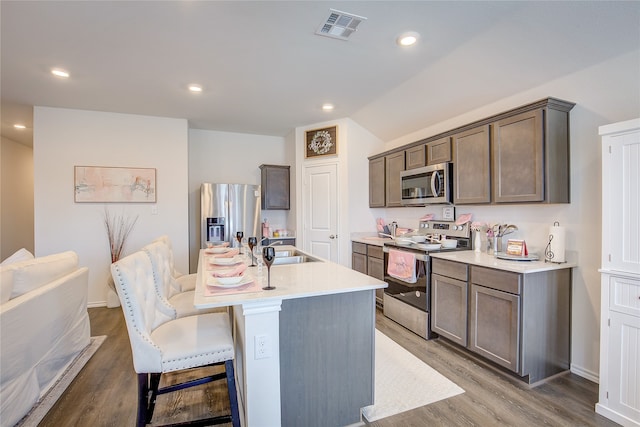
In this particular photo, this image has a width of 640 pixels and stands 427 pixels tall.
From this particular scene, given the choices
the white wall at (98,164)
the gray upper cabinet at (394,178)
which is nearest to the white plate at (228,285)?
the gray upper cabinet at (394,178)

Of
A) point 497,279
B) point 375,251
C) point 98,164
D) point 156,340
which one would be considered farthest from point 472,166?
point 98,164

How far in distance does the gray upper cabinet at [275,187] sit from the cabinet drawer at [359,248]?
146cm

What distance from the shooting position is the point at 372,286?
1706 millimetres

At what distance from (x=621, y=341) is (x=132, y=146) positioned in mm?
5466

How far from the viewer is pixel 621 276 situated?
180cm

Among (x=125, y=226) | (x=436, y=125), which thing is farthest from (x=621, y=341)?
(x=125, y=226)

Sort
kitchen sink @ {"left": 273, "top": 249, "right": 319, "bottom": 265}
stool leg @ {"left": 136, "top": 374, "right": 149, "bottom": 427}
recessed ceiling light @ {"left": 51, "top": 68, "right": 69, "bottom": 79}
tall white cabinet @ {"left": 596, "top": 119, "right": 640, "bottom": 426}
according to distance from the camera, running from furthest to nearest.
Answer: recessed ceiling light @ {"left": 51, "top": 68, "right": 69, "bottom": 79}
kitchen sink @ {"left": 273, "top": 249, "right": 319, "bottom": 265}
tall white cabinet @ {"left": 596, "top": 119, "right": 640, "bottom": 426}
stool leg @ {"left": 136, "top": 374, "right": 149, "bottom": 427}

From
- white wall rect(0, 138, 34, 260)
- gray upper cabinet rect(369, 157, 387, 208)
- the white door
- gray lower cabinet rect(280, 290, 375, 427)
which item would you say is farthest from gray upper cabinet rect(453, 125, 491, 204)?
white wall rect(0, 138, 34, 260)

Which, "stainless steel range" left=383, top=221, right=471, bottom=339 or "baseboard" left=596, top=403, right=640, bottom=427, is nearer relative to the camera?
"baseboard" left=596, top=403, right=640, bottom=427

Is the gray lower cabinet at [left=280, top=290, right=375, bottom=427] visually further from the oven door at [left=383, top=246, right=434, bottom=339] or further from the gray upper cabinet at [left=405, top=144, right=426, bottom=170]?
the gray upper cabinet at [left=405, top=144, right=426, bottom=170]

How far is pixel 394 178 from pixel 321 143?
54.1 inches

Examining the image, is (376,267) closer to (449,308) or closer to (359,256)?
(359,256)

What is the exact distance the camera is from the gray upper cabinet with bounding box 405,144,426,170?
363cm

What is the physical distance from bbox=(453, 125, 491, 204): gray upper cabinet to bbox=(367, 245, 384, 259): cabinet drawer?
1.13m
